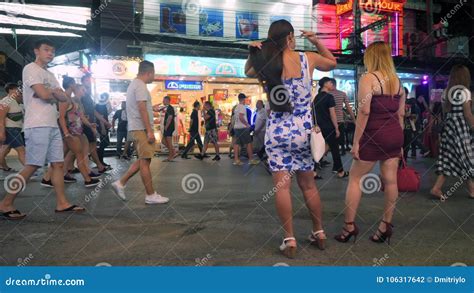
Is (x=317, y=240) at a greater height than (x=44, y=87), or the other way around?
(x=44, y=87)

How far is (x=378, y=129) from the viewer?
341 cm

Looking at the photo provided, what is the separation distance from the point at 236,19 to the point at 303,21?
9.74 feet

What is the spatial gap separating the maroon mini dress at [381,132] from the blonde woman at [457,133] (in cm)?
205

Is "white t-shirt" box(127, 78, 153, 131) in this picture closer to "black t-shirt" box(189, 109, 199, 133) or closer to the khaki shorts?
the khaki shorts

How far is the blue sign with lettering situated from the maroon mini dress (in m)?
12.6

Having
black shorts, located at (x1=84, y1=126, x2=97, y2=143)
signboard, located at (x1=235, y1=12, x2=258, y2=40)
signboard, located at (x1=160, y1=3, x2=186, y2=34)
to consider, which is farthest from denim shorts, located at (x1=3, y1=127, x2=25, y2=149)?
signboard, located at (x1=235, y1=12, x2=258, y2=40)

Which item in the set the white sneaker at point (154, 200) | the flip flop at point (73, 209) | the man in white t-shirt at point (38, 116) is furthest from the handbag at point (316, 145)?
the flip flop at point (73, 209)

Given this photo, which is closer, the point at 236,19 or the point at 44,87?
the point at 44,87

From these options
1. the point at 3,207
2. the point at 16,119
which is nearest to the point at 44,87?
the point at 3,207

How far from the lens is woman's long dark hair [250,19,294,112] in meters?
3.10

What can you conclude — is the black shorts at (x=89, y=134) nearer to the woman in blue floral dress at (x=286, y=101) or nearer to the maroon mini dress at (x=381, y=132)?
the woman in blue floral dress at (x=286, y=101)

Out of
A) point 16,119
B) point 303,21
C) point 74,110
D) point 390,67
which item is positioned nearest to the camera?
point 390,67

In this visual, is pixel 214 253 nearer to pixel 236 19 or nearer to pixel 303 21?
pixel 236 19

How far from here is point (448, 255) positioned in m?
3.20
